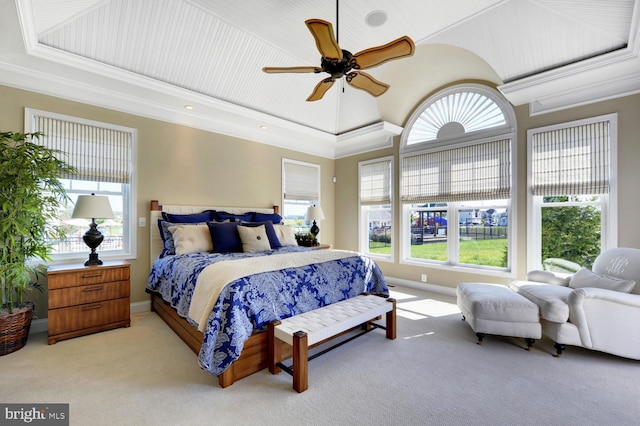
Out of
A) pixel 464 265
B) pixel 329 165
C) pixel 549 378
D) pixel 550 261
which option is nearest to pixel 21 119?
pixel 329 165

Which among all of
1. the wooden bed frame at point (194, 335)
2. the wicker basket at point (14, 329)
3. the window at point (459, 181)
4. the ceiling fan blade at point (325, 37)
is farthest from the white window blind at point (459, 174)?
the wicker basket at point (14, 329)

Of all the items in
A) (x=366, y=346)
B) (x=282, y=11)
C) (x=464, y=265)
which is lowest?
(x=366, y=346)

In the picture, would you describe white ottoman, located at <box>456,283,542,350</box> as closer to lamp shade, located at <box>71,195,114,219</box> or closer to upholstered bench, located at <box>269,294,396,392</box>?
upholstered bench, located at <box>269,294,396,392</box>

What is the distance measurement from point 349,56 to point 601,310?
3.07 metres

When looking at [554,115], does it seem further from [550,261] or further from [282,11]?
[282,11]

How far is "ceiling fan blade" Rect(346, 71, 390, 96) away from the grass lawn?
2.90 meters

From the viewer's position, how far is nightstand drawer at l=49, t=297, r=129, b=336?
9.09ft

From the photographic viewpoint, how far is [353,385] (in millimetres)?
2100

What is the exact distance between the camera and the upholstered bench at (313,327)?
2018mm

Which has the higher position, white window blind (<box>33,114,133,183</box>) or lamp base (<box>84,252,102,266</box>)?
white window blind (<box>33,114,133,183</box>)

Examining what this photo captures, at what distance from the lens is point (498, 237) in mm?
4168

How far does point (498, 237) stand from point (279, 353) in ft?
11.8

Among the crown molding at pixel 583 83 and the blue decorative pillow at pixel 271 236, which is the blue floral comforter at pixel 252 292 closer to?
the blue decorative pillow at pixel 271 236

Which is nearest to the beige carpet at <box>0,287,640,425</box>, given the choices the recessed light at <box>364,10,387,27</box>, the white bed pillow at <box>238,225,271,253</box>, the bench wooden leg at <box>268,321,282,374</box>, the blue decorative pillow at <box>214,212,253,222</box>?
the bench wooden leg at <box>268,321,282,374</box>
